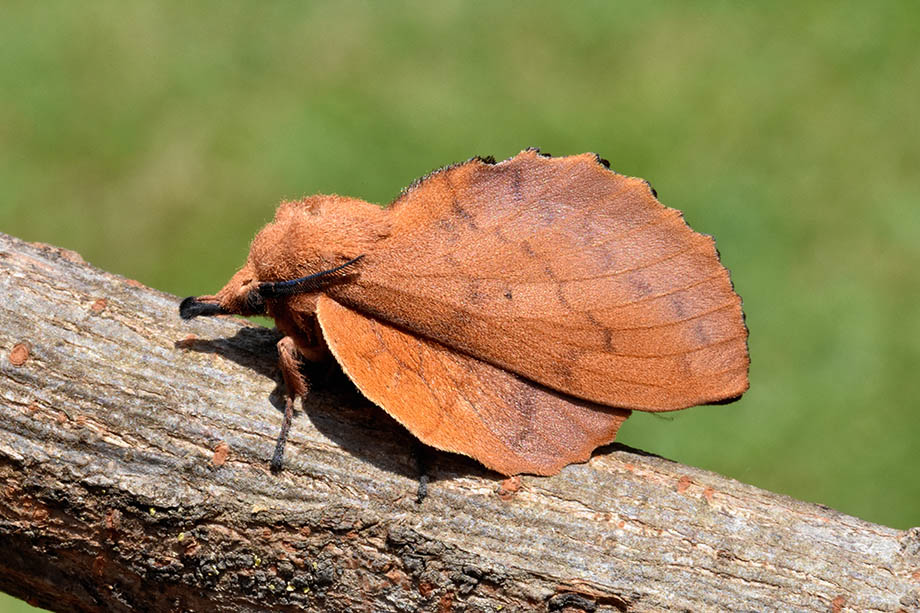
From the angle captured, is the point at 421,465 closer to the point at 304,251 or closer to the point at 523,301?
the point at 523,301

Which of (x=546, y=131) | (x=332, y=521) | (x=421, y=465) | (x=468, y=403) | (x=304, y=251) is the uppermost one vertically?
(x=546, y=131)

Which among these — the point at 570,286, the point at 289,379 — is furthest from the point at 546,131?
the point at 289,379

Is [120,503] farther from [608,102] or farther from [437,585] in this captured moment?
[608,102]

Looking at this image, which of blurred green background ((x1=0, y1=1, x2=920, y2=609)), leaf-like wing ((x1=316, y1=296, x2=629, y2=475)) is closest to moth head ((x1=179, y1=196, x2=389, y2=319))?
leaf-like wing ((x1=316, y1=296, x2=629, y2=475))

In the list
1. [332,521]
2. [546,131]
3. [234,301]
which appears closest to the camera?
[332,521]

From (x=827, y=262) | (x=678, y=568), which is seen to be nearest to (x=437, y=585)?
(x=678, y=568)

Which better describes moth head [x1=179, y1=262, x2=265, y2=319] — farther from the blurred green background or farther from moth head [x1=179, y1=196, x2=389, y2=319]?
the blurred green background
